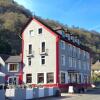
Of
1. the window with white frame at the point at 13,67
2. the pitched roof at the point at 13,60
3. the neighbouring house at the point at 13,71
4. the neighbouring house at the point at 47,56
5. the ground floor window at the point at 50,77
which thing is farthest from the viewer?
the pitched roof at the point at 13,60

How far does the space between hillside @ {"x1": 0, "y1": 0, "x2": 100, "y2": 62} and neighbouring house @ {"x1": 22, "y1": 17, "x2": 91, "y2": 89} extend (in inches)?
1633

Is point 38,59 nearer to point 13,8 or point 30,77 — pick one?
point 30,77

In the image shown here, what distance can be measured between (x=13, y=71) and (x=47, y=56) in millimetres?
8601

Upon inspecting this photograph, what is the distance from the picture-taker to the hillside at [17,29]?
11575 centimetres

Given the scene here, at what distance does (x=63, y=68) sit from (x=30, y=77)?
266 inches

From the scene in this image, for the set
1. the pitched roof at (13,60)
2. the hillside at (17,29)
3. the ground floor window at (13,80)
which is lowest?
the ground floor window at (13,80)

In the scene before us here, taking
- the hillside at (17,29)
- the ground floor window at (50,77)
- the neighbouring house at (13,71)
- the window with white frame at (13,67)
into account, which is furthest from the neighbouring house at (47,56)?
the hillside at (17,29)

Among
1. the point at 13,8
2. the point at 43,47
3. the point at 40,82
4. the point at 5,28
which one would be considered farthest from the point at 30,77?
the point at 13,8

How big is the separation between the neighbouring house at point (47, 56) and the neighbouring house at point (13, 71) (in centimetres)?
128

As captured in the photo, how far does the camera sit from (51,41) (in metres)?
56.9

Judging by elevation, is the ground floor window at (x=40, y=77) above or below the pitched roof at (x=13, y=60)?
below

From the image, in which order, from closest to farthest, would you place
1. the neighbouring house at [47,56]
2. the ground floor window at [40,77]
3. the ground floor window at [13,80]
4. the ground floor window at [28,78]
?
the neighbouring house at [47,56] → the ground floor window at [40,77] → the ground floor window at [28,78] → the ground floor window at [13,80]

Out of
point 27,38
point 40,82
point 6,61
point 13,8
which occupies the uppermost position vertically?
point 13,8

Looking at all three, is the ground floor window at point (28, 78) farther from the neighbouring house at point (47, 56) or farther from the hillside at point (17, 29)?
the hillside at point (17, 29)
